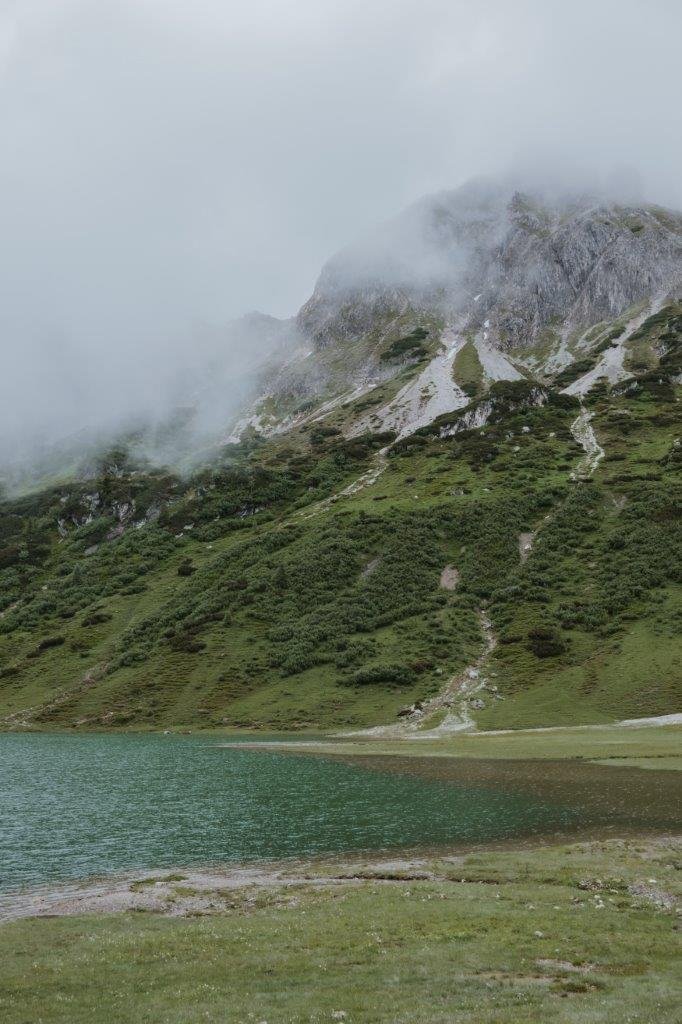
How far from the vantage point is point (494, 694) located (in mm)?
96625

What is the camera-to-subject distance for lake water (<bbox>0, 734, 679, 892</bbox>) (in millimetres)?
35906

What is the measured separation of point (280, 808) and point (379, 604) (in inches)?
3320

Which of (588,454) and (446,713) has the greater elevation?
(588,454)

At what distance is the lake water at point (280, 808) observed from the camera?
35906mm

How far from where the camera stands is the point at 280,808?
45375mm

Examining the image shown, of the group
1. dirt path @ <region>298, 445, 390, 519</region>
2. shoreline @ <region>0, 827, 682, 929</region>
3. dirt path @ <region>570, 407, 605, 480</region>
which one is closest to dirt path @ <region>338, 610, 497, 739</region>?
shoreline @ <region>0, 827, 682, 929</region>

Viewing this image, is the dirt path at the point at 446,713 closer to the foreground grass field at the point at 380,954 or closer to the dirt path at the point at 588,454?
the foreground grass field at the point at 380,954

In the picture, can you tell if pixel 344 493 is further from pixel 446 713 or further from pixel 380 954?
pixel 380 954

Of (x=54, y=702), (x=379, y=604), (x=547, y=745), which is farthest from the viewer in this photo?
(x=379, y=604)

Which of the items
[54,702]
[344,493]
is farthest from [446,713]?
[344,493]

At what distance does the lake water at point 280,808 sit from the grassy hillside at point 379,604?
36.1 metres

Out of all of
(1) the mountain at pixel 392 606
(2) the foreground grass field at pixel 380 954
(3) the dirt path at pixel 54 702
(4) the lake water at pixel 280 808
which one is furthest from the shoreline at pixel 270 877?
(3) the dirt path at pixel 54 702

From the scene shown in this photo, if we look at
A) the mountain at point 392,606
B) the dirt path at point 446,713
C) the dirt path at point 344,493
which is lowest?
the dirt path at point 446,713

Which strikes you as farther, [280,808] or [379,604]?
[379,604]
